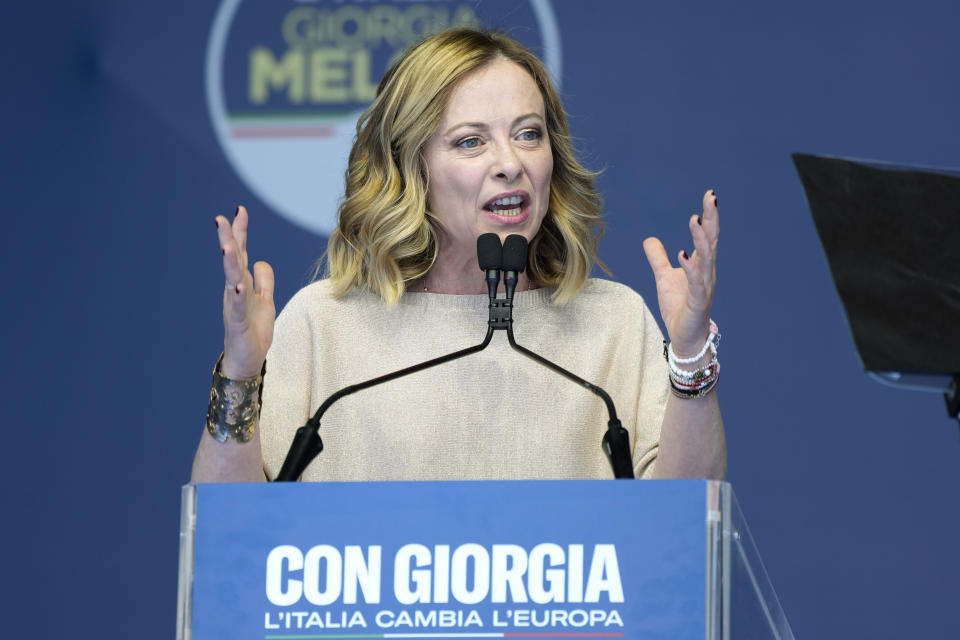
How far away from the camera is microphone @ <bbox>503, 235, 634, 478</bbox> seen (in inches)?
57.4

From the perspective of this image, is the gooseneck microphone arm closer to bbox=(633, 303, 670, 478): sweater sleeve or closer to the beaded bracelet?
the beaded bracelet

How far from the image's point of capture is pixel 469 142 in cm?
198

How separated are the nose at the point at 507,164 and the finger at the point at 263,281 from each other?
424 mm

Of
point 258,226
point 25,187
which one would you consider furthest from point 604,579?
point 25,187

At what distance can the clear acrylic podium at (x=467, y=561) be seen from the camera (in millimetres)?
1182

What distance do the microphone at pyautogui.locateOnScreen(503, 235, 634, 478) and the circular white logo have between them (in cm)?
147

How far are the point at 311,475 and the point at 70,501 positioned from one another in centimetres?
141

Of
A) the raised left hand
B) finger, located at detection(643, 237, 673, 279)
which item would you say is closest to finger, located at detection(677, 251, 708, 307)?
the raised left hand

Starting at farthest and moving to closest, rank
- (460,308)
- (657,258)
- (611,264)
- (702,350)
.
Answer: (611,264)
(460,308)
(657,258)
(702,350)

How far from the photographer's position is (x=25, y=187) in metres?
3.17

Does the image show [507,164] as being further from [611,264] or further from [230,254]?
[611,264]

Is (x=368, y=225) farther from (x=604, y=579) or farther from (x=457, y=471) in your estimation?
(x=604, y=579)

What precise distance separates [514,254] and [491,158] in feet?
1.21

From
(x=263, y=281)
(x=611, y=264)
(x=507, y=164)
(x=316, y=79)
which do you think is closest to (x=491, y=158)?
(x=507, y=164)
